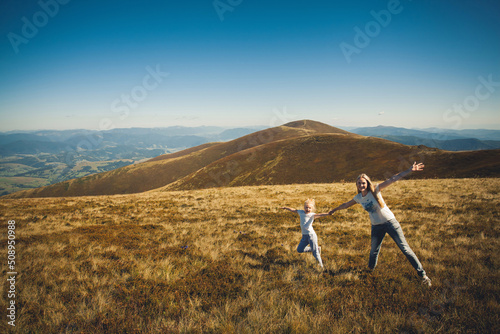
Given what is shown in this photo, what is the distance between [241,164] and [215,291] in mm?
72183

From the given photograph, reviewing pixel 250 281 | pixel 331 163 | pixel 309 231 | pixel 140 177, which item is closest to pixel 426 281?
pixel 309 231

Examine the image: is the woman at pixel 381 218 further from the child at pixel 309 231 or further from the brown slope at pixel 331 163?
the brown slope at pixel 331 163

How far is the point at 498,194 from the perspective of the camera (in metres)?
15.0

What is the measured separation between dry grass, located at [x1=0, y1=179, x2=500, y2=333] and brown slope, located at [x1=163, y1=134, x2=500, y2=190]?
40.8 m

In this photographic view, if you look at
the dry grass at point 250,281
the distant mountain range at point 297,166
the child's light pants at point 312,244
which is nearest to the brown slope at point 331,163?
the distant mountain range at point 297,166

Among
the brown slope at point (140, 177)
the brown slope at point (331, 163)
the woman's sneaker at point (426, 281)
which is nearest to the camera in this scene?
the woman's sneaker at point (426, 281)

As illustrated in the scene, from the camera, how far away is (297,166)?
208 ft

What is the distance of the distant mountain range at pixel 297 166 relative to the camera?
43844 millimetres

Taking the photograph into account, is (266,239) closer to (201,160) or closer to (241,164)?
(241,164)

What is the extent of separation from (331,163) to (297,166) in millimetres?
10197

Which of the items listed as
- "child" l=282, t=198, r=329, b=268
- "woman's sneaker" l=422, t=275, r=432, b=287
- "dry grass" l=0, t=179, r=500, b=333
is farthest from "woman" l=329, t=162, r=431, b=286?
"child" l=282, t=198, r=329, b=268

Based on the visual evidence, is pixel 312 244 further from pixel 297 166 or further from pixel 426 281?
pixel 297 166

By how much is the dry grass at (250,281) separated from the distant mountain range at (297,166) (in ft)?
140

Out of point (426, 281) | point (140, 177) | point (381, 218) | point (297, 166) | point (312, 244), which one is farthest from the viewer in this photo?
point (140, 177)
